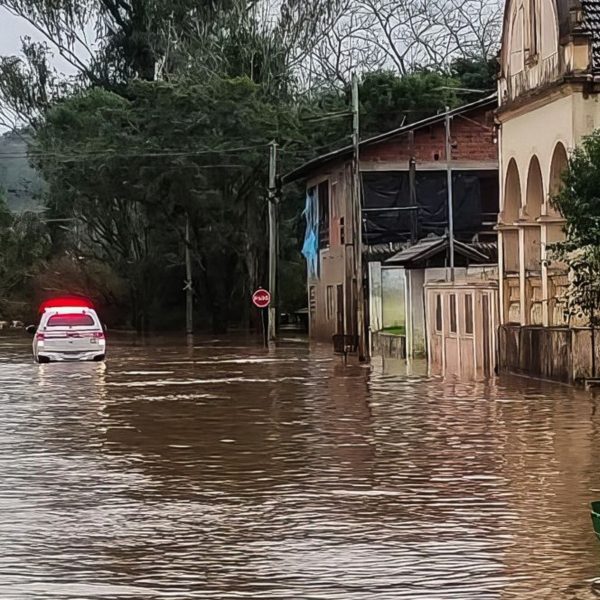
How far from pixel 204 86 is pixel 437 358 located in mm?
30438

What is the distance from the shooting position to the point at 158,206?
66812 millimetres

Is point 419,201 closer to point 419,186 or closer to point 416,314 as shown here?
point 419,186

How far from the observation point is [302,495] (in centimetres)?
1414

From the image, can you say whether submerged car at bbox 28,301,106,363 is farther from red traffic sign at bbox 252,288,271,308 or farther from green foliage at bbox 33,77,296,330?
green foliage at bbox 33,77,296,330

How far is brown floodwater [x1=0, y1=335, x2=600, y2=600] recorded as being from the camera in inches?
396

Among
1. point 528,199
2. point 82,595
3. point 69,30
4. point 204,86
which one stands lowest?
point 82,595

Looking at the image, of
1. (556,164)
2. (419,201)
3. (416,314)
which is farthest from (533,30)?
(419,201)

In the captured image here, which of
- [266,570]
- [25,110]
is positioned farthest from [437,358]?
[25,110]

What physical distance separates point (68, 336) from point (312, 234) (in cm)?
2259

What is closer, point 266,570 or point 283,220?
point 266,570

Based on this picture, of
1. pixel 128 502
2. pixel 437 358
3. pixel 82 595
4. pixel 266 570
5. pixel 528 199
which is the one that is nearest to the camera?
pixel 82 595

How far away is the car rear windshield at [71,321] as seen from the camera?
41.4 meters

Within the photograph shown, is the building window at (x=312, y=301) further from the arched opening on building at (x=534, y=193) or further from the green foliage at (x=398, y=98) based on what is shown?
the arched opening on building at (x=534, y=193)

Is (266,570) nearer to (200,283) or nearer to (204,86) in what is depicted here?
(204,86)
